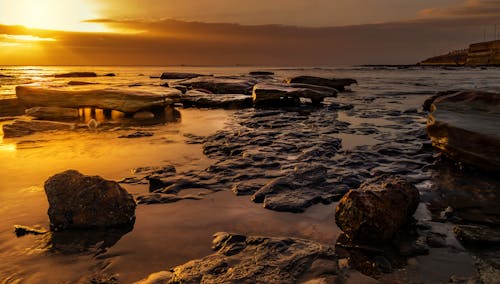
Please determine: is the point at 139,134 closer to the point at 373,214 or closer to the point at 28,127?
the point at 28,127

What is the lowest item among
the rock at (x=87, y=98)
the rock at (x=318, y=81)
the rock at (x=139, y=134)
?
the rock at (x=139, y=134)

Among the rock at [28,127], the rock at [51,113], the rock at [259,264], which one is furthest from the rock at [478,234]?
the rock at [51,113]

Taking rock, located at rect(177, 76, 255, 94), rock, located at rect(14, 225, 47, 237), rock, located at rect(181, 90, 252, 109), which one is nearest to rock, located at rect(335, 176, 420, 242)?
rock, located at rect(14, 225, 47, 237)

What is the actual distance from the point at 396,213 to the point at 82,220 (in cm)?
273

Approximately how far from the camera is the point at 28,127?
8.68m

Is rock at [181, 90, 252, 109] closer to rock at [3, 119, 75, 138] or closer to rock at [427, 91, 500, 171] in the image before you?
rock at [3, 119, 75, 138]

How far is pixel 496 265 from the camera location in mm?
2602

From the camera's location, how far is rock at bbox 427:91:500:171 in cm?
469

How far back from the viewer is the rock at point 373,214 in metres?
2.96

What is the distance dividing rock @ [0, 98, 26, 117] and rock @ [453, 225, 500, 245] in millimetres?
12387

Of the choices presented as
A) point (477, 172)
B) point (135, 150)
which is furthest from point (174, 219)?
point (477, 172)

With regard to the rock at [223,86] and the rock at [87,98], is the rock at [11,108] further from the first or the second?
the rock at [223,86]

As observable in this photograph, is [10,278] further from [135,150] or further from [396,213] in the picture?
A: [135,150]

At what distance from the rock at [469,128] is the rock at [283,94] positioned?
8051 mm
